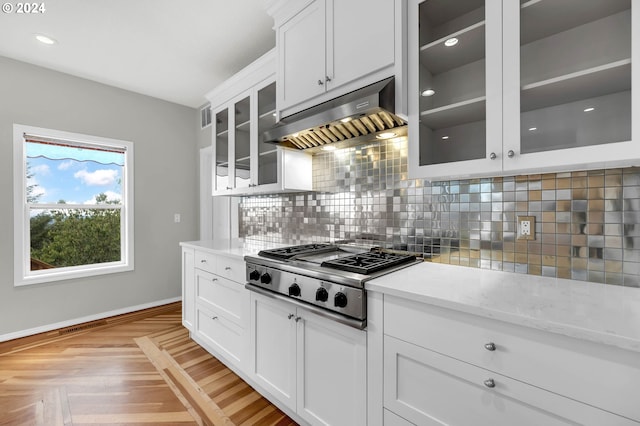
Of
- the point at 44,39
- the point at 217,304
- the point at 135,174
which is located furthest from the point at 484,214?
the point at 135,174

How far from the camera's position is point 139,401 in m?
1.91

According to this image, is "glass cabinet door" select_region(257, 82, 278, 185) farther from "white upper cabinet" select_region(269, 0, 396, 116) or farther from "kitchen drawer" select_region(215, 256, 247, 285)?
"kitchen drawer" select_region(215, 256, 247, 285)

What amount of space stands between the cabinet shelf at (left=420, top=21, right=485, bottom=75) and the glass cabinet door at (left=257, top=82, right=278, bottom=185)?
1.23 metres

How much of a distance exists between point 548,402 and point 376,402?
635 millimetres

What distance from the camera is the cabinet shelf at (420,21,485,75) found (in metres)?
1.22

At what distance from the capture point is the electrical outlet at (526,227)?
1.33 metres

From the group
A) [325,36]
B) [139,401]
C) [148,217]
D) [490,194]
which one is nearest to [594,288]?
[490,194]

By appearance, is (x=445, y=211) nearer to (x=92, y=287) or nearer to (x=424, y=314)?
(x=424, y=314)

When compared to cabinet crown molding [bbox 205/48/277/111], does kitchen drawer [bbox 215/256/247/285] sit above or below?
below

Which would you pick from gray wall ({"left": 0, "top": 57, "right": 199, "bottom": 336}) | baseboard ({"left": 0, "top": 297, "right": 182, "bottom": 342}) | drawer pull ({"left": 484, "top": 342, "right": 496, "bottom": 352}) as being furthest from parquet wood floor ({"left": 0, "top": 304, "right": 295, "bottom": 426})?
drawer pull ({"left": 484, "top": 342, "right": 496, "bottom": 352})

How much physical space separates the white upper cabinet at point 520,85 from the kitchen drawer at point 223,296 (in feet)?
4.67

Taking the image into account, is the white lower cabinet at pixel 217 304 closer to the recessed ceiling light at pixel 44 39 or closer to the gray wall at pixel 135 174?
the gray wall at pixel 135 174

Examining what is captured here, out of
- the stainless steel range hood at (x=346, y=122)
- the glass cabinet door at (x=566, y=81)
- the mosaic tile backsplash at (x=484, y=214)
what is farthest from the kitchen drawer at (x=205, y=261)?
the glass cabinet door at (x=566, y=81)

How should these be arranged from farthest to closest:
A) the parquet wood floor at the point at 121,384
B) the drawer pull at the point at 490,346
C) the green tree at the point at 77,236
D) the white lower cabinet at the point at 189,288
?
the green tree at the point at 77,236 → the white lower cabinet at the point at 189,288 → the parquet wood floor at the point at 121,384 → the drawer pull at the point at 490,346
